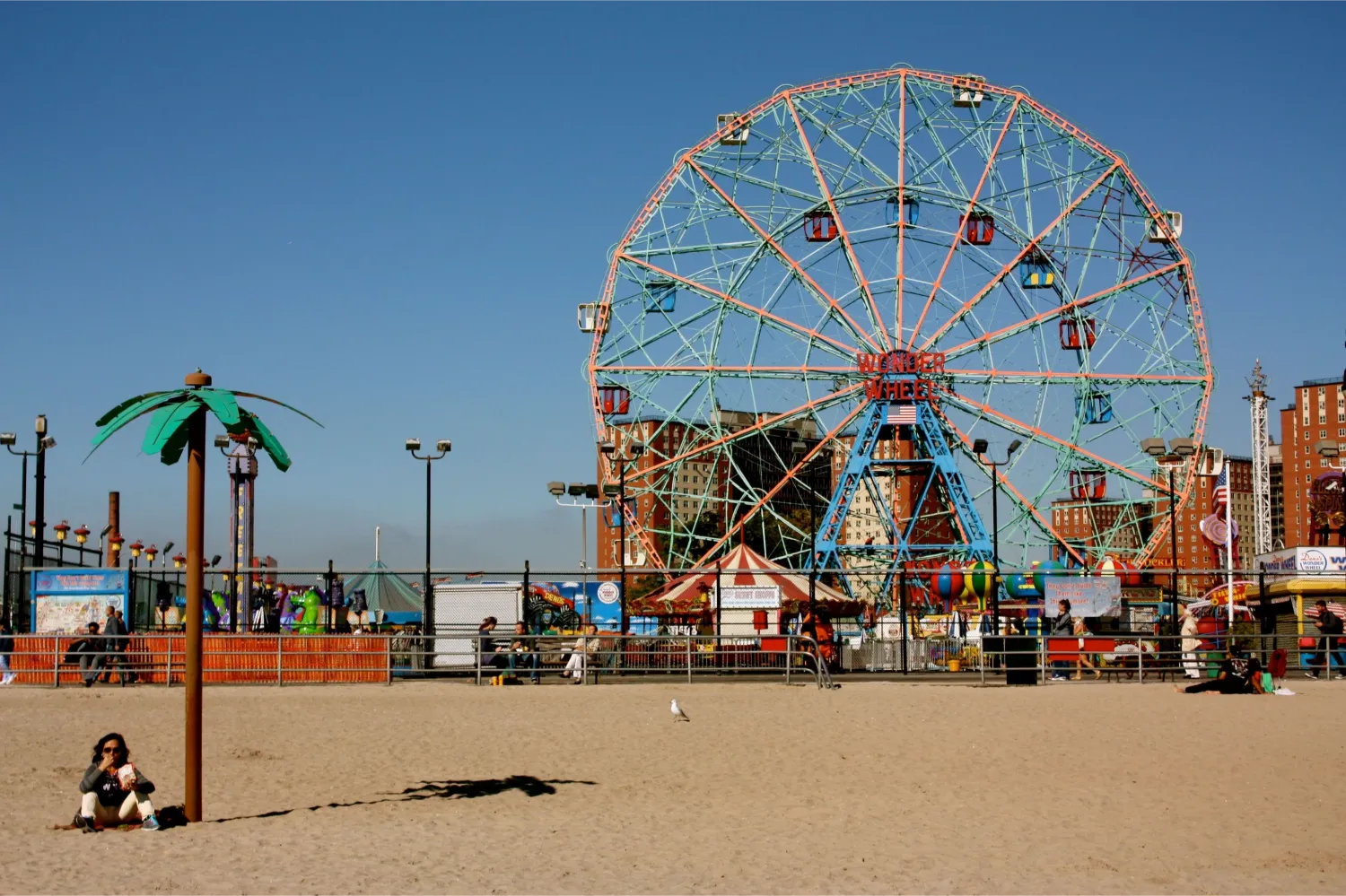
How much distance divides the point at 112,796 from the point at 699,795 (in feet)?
16.7

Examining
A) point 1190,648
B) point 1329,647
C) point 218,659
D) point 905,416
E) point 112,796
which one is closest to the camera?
point 112,796

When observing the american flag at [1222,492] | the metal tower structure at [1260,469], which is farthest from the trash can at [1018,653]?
the metal tower structure at [1260,469]

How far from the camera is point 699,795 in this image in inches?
568

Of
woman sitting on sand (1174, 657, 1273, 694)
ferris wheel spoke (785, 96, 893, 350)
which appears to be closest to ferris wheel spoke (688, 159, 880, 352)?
ferris wheel spoke (785, 96, 893, 350)

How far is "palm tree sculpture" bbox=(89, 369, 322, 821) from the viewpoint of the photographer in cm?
1267

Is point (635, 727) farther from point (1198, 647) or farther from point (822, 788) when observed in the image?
point (1198, 647)

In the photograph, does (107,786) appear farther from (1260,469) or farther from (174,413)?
(1260,469)

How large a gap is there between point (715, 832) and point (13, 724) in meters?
9.96

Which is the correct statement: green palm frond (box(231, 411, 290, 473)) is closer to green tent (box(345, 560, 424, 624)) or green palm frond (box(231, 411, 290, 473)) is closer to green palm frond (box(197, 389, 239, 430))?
green palm frond (box(197, 389, 239, 430))

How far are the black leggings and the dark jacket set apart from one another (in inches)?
654

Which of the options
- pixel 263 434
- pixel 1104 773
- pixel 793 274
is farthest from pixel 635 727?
pixel 793 274

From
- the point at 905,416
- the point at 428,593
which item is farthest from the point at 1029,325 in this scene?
the point at 428,593

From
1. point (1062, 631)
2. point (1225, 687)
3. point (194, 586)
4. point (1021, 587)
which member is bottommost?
point (1225, 687)

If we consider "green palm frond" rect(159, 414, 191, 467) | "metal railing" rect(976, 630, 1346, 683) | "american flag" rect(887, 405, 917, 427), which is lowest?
"metal railing" rect(976, 630, 1346, 683)
